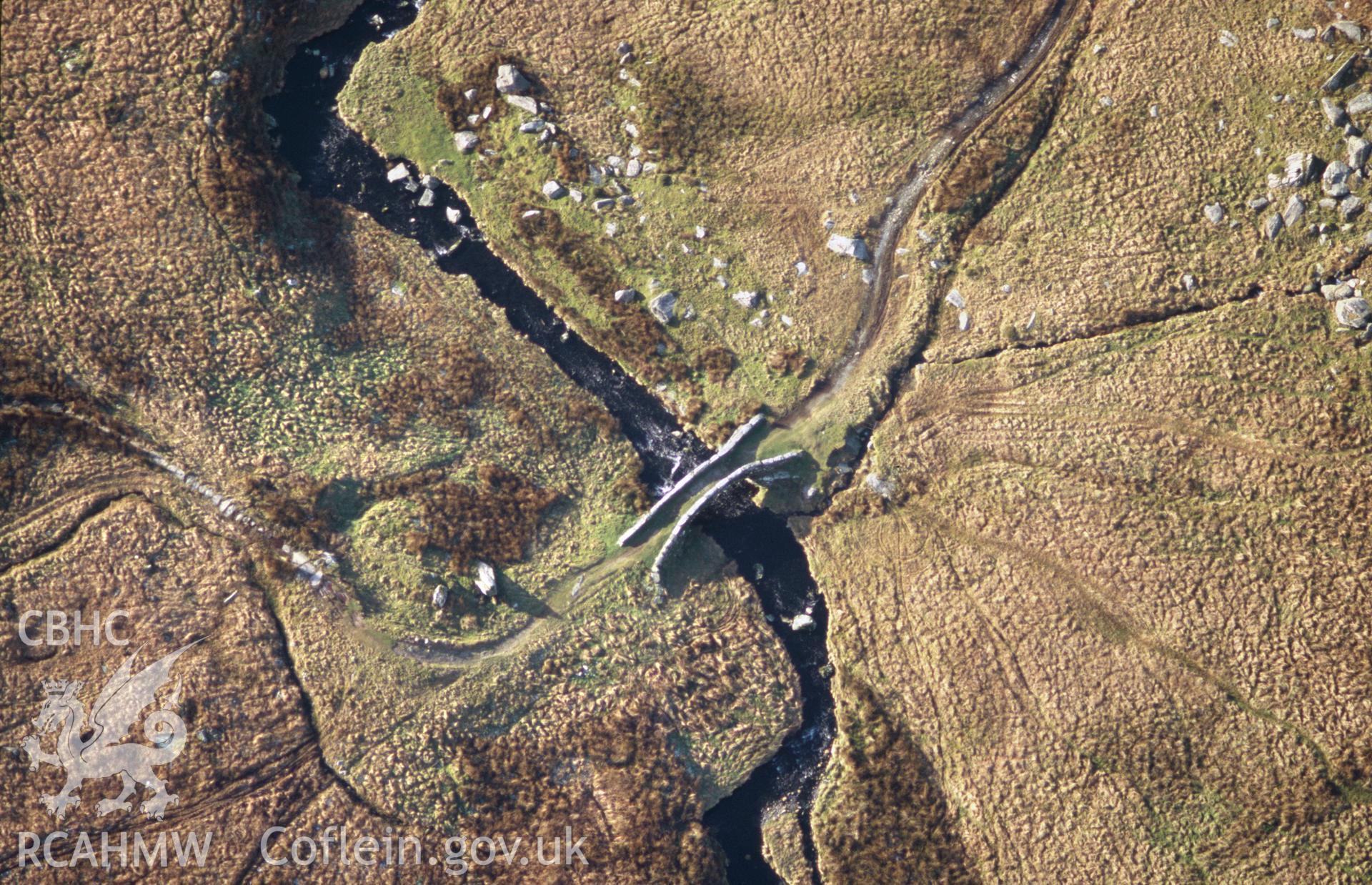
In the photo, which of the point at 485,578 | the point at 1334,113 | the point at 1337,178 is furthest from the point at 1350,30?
the point at 485,578

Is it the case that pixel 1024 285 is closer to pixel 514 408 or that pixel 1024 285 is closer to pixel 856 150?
pixel 856 150

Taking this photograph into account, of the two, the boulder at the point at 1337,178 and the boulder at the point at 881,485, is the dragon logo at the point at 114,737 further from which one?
the boulder at the point at 1337,178

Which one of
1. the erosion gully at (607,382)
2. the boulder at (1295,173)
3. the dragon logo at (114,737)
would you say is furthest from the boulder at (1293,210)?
the dragon logo at (114,737)

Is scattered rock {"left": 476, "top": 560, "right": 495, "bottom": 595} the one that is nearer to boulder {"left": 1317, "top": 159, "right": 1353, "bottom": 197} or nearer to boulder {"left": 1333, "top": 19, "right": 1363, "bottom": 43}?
boulder {"left": 1317, "top": 159, "right": 1353, "bottom": 197}

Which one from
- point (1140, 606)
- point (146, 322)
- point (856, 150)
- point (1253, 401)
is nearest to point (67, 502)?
point (146, 322)

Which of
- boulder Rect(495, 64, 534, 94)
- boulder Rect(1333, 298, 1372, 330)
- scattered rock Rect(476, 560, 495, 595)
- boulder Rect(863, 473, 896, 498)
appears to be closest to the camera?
boulder Rect(1333, 298, 1372, 330)

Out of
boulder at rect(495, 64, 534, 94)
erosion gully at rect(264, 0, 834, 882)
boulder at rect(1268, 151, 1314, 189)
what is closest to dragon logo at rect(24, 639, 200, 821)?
erosion gully at rect(264, 0, 834, 882)
